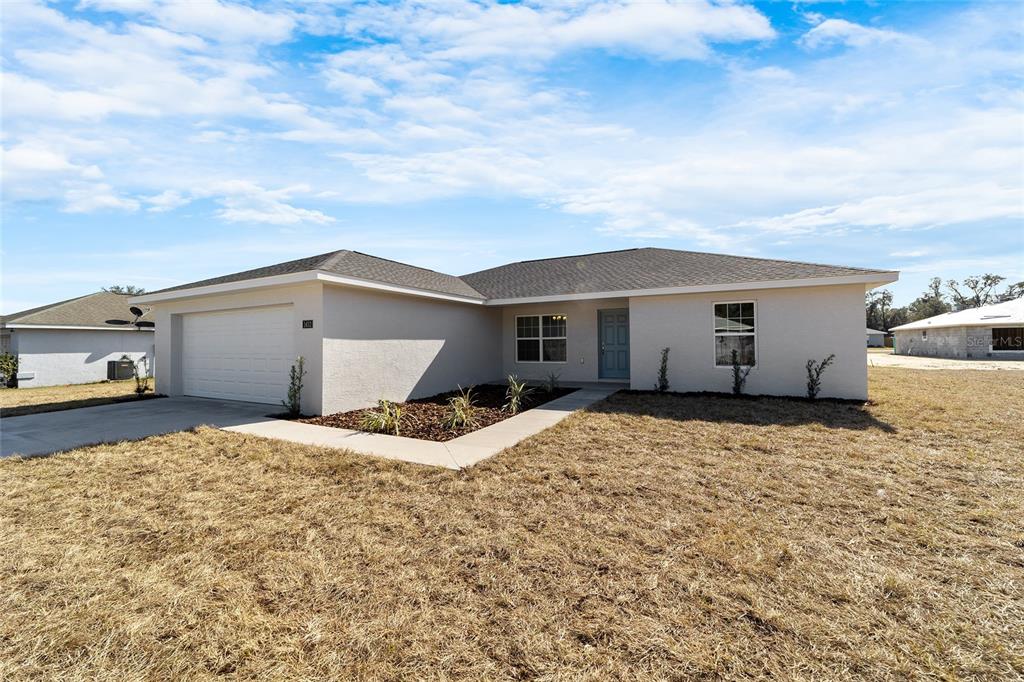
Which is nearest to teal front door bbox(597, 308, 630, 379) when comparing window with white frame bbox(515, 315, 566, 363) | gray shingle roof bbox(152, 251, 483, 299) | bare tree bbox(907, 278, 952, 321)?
window with white frame bbox(515, 315, 566, 363)

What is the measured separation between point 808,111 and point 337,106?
9.14 m

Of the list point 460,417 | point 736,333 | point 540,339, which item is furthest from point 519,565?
point 540,339

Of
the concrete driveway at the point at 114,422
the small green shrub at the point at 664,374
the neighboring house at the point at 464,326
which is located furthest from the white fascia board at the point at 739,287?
the concrete driveway at the point at 114,422

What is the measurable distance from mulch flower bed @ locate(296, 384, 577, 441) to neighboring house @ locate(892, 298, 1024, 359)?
29.4 metres

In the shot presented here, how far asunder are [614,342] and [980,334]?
27690mm

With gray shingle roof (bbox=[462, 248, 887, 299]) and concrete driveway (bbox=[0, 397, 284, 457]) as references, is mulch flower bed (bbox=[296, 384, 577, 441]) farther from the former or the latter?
gray shingle roof (bbox=[462, 248, 887, 299])

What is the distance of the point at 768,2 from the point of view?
7.02m

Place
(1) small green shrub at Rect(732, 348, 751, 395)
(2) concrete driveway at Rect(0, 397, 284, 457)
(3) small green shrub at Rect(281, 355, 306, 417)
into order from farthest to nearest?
(1) small green shrub at Rect(732, 348, 751, 395) → (3) small green shrub at Rect(281, 355, 306, 417) → (2) concrete driveway at Rect(0, 397, 284, 457)

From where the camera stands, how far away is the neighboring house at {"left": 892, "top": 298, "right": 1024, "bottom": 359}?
24.3 metres

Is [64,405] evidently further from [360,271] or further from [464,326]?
[464,326]

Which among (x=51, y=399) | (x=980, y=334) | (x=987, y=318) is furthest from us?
(x=987, y=318)

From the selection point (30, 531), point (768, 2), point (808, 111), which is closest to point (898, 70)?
point (808, 111)

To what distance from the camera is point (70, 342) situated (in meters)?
16.0

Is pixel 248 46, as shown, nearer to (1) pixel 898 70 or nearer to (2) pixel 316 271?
(2) pixel 316 271
